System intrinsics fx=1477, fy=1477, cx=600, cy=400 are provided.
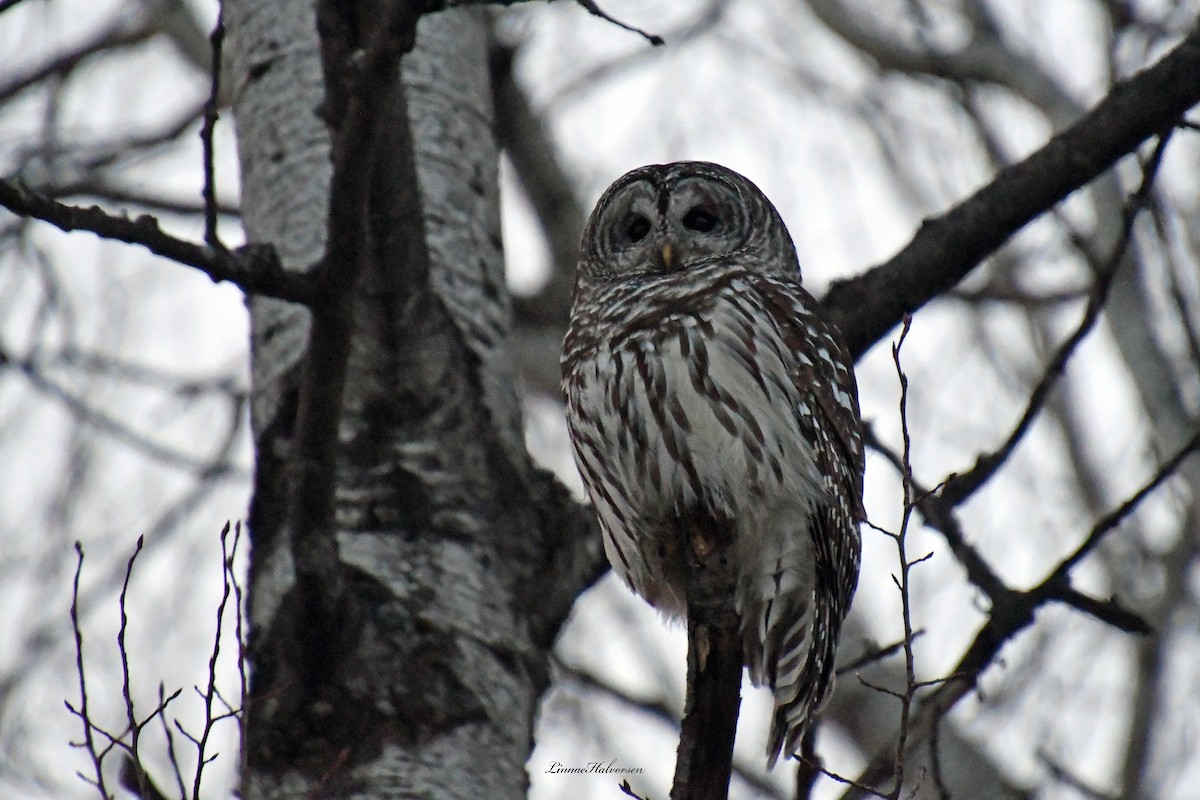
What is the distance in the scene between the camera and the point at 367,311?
3102 mm

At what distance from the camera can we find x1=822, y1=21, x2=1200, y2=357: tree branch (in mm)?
3156

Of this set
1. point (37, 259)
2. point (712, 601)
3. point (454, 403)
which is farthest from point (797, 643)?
point (37, 259)

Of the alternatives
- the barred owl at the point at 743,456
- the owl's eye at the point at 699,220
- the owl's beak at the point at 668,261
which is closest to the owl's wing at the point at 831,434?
the barred owl at the point at 743,456

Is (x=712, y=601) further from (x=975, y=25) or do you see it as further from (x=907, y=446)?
(x=975, y=25)

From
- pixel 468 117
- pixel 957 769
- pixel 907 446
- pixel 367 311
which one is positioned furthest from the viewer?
pixel 957 769

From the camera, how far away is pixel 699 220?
409cm

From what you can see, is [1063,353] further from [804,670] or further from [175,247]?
[175,247]

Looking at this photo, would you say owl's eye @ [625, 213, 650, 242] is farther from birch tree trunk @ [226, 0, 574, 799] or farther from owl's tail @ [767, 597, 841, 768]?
owl's tail @ [767, 597, 841, 768]

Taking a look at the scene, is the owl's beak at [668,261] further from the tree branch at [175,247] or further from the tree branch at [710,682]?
the tree branch at [175,247]

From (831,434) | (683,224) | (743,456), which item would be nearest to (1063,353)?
(831,434)

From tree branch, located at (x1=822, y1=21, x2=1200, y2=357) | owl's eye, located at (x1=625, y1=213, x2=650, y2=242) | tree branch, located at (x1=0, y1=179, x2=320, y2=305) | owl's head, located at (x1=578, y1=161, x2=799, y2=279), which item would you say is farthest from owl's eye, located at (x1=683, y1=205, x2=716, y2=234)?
tree branch, located at (x1=0, y1=179, x2=320, y2=305)

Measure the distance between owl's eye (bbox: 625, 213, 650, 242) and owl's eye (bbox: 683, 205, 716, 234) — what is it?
0.11m

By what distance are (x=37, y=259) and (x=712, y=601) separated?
353cm

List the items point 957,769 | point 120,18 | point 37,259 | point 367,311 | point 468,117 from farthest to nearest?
point 120,18 < point 37,259 < point 957,769 < point 468,117 < point 367,311
